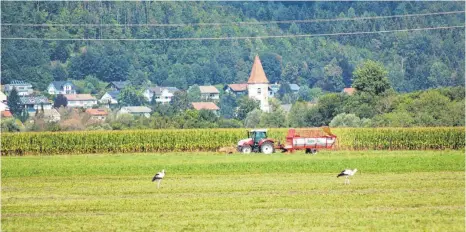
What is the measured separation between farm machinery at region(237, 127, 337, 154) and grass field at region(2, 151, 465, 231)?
10524 millimetres

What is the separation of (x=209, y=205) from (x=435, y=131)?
3438 cm

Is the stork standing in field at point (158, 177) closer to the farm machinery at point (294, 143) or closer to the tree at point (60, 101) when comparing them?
the farm machinery at point (294, 143)

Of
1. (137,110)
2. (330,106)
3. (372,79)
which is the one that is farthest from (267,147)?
(137,110)

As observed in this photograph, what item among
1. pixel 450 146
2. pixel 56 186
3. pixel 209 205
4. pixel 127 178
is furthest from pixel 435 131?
pixel 209 205

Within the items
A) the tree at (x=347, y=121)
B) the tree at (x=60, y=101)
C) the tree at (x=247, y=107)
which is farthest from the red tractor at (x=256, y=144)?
the tree at (x=60, y=101)

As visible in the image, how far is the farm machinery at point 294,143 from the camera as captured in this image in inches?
2178

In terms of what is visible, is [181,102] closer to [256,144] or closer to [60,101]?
[60,101]

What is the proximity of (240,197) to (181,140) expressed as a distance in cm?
3325

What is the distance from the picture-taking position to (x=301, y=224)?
79.2 feet

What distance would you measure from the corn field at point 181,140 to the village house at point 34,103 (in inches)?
4549

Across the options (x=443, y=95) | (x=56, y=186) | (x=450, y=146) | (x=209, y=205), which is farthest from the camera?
(x=443, y=95)

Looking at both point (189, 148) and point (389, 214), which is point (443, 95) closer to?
point (189, 148)

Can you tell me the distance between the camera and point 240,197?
2994 cm

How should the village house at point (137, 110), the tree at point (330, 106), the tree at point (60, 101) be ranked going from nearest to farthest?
1. the tree at point (330, 106)
2. the tree at point (60, 101)
3. the village house at point (137, 110)
